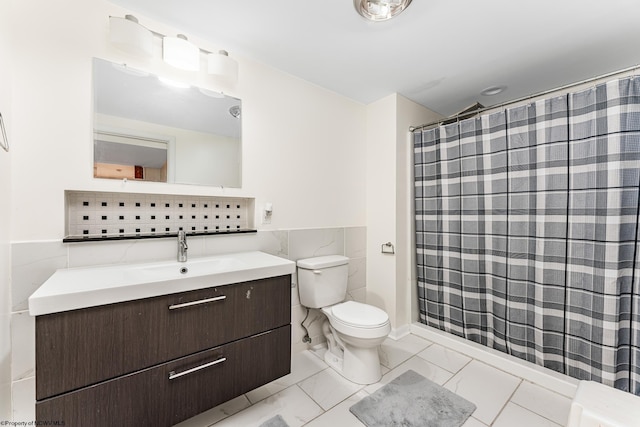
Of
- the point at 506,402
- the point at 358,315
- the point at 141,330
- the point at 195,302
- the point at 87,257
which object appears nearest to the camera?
the point at 141,330

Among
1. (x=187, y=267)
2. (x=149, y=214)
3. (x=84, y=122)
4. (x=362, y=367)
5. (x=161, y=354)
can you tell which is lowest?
(x=362, y=367)

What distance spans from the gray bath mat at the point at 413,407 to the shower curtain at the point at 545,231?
0.68m

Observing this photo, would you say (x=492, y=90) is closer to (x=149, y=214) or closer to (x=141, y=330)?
(x=149, y=214)

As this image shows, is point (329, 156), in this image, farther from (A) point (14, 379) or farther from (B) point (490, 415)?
(A) point (14, 379)

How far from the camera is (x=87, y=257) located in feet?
4.20

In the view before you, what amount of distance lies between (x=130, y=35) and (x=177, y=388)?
168 centimetres

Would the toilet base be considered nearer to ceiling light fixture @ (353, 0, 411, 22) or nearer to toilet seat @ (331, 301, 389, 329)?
toilet seat @ (331, 301, 389, 329)

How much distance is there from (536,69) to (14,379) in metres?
3.47

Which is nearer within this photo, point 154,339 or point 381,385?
point 154,339

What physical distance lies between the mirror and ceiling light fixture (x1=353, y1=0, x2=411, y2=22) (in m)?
0.92

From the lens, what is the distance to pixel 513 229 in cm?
183

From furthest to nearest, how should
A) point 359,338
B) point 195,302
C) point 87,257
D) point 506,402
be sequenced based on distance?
point 359,338 < point 506,402 < point 87,257 < point 195,302

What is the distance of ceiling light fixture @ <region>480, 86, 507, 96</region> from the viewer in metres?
2.16

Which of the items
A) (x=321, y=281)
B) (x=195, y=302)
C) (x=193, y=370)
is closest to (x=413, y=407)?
(x=321, y=281)
